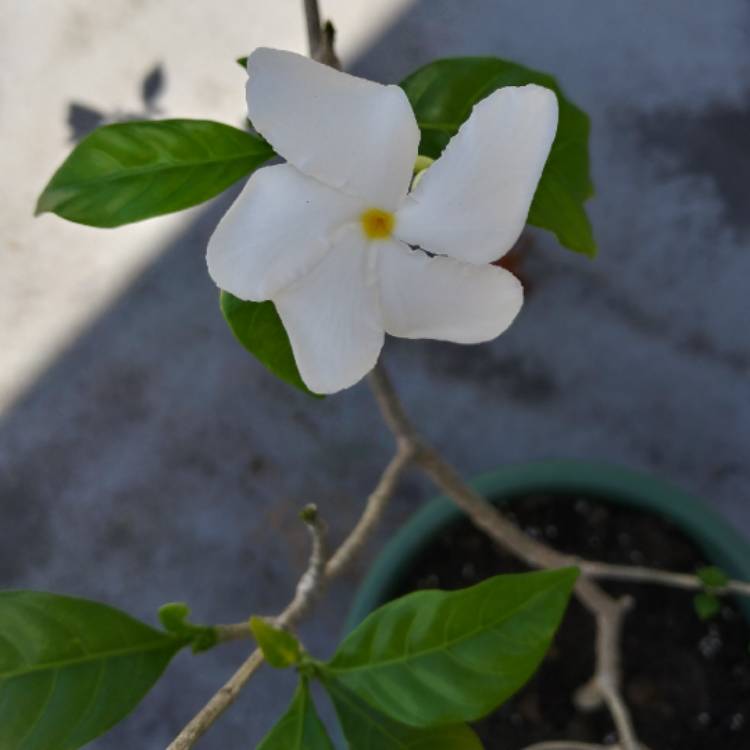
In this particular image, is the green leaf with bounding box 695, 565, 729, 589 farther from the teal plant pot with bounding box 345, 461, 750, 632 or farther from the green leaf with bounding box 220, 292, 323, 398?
the green leaf with bounding box 220, 292, 323, 398

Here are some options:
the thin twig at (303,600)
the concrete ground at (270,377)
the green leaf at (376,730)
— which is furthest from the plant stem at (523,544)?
the concrete ground at (270,377)

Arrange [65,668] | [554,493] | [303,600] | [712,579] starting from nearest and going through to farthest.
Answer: [65,668], [303,600], [712,579], [554,493]

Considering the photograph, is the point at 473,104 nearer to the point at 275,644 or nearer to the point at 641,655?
the point at 275,644

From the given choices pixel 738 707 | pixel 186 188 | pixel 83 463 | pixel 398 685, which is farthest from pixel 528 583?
pixel 83 463

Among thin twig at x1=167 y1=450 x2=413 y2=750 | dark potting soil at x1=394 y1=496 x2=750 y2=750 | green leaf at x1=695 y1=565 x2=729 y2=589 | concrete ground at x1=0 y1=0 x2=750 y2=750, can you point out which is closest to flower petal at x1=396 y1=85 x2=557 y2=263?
thin twig at x1=167 y1=450 x2=413 y2=750

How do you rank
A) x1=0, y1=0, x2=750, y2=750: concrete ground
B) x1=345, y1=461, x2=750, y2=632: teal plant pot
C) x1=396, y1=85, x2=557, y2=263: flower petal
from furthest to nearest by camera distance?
1. x1=0, y1=0, x2=750, y2=750: concrete ground
2. x1=345, y1=461, x2=750, y2=632: teal plant pot
3. x1=396, y1=85, x2=557, y2=263: flower petal

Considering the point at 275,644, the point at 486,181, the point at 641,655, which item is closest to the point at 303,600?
the point at 275,644
